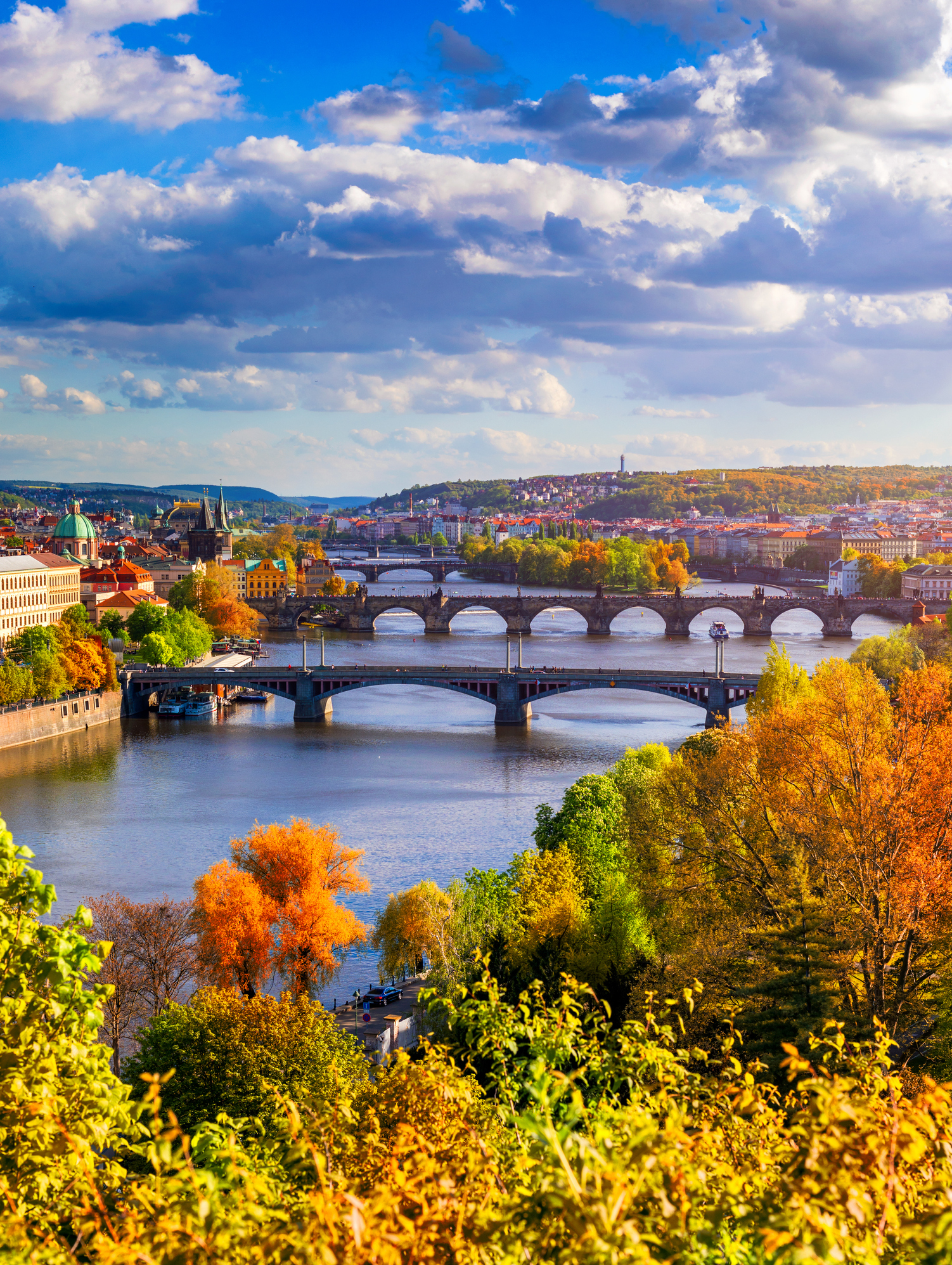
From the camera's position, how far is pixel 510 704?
35531mm

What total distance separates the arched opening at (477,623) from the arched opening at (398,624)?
179 cm

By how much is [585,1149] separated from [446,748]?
29.3 metres

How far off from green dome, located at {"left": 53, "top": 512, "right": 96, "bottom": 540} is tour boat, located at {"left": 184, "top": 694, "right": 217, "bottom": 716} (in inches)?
1151

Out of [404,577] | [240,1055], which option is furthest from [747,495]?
[240,1055]

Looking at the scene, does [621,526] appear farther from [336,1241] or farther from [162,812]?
[336,1241]

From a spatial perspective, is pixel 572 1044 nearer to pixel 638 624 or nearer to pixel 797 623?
pixel 797 623

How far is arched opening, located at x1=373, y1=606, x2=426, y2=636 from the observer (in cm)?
6128

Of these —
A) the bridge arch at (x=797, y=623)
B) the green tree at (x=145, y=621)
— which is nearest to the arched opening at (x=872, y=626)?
the bridge arch at (x=797, y=623)

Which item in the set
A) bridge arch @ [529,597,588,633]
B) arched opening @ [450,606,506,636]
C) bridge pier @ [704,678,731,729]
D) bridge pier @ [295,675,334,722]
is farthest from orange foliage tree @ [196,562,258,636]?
bridge pier @ [704,678,731,729]

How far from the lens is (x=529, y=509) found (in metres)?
199

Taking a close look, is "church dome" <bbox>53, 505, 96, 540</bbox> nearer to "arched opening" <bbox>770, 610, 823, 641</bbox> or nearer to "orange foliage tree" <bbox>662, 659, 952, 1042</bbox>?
"arched opening" <bbox>770, 610, 823, 641</bbox>

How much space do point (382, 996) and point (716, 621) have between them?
49.6 meters

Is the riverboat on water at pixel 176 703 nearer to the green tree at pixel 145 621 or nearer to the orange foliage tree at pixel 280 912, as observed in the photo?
the green tree at pixel 145 621

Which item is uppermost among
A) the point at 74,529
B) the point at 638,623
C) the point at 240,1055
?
the point at 74,529
